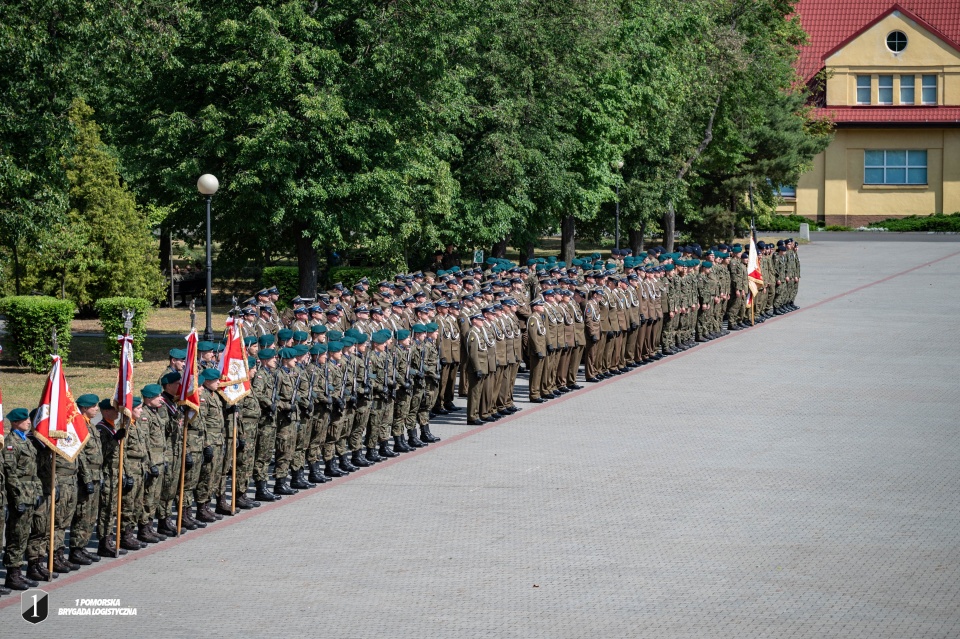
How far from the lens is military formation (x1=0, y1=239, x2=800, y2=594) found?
10.9m

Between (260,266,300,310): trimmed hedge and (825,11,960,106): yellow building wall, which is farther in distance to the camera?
(825,11,960,106): yellow building wall

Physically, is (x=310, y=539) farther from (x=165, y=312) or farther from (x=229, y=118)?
(x=165, y=312)

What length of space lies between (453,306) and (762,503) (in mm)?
6861

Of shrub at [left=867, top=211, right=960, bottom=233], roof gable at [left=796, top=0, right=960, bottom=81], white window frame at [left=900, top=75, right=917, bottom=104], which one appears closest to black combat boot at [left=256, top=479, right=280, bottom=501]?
shrub at [left=867, top=211, right=960, bottom=233]

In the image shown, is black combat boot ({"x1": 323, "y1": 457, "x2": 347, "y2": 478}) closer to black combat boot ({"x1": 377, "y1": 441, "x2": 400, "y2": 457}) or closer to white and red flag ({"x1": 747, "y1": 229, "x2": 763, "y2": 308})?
black combat boot ({"x1": 377, "y1": 441, "x2": 400, "y2": 457})

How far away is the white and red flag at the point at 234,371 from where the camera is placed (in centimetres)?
1251

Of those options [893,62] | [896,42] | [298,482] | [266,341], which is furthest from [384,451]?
[896,42]

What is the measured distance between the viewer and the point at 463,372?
18.1m

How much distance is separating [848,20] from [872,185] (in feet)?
28.4

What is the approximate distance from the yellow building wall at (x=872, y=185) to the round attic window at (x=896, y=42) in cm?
403

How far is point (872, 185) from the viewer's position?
2489 inches

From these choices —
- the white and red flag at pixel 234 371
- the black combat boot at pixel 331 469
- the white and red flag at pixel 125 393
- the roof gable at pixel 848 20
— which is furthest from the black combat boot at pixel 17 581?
the roof gable at pixel 848 20

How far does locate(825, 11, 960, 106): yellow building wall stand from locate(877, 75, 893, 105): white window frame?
15 centimetres

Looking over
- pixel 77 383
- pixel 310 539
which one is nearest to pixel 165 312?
pixel 77 383
